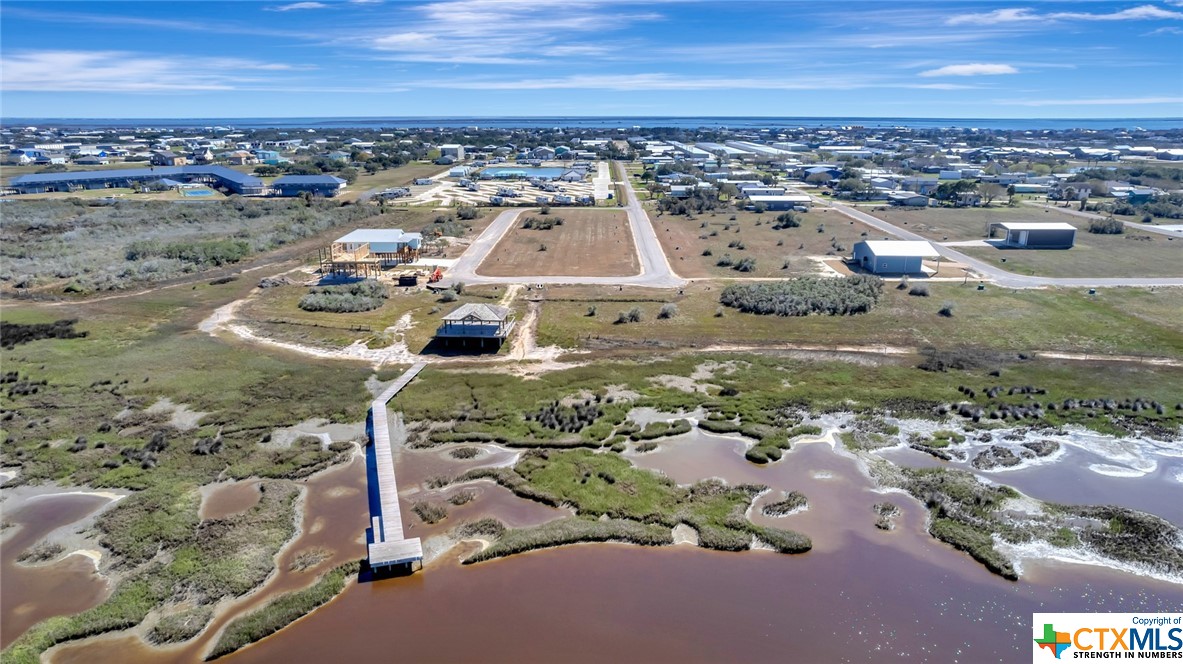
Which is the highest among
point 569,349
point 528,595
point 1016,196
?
point 1016,196

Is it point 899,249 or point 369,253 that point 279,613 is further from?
point 899,249

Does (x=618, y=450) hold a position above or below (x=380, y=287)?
below

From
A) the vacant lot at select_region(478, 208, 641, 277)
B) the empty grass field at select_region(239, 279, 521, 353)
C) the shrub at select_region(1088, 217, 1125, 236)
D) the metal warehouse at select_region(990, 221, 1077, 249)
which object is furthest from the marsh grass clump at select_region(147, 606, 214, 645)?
the shrub at select_region(1088, 217, 1125, 236)

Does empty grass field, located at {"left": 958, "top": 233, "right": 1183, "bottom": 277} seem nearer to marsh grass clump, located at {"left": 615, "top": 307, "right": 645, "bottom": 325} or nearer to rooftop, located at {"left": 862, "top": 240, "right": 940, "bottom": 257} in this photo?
rooftop, located at {"left": 862, "top": 240, "right": 940, "bottom": 257}

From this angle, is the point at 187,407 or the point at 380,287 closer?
the point at 187,407

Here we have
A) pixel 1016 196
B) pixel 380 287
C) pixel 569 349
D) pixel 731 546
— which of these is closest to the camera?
pixel 731 546

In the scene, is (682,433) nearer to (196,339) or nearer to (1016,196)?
(196,339)

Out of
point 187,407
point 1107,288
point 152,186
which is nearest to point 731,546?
point 187,407
